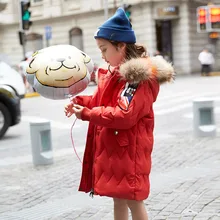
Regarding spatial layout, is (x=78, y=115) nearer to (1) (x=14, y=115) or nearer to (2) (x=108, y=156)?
(2) (x=108, y=156)

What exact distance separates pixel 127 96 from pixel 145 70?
0.64 ft

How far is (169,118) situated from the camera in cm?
1128

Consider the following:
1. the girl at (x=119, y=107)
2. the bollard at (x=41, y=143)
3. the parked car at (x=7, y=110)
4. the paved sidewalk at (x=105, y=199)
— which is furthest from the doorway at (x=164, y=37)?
the girl at (x=119, y=107)

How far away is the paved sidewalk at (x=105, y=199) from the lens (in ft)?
14.4

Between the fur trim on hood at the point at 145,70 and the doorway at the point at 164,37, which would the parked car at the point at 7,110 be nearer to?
the fur trim on hood at the point at 145,70

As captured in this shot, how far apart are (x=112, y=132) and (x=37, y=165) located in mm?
3886

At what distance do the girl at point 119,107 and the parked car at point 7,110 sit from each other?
20.9 feet

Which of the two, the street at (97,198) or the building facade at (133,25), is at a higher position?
the building facade at (133,25)

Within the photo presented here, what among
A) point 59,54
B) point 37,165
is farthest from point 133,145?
point 37,165

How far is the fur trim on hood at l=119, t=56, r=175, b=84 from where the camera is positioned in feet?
9.77

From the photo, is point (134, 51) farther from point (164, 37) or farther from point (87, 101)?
point (164, 37)

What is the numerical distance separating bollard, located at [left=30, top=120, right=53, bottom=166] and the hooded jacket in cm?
367

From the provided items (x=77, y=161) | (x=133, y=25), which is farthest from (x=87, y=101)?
(x=133, y=25)

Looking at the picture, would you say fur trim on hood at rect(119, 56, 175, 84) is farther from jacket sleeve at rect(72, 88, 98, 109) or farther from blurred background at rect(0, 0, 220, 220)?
jacket sleeve at rect(72, 88, 98, 109)
